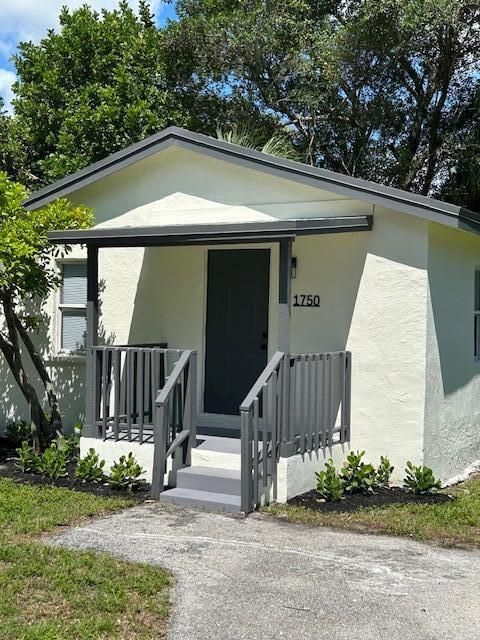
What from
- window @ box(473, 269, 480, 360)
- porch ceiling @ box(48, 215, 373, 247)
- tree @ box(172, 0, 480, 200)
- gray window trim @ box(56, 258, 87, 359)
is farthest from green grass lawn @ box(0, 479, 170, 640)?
tree @ box(172, 0, 480, 200)

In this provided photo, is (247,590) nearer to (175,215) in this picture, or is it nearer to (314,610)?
(314,610)

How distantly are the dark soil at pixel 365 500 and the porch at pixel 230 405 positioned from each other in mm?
339

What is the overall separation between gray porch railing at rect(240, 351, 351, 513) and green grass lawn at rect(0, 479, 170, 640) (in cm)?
199

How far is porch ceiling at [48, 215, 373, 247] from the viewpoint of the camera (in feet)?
24.5

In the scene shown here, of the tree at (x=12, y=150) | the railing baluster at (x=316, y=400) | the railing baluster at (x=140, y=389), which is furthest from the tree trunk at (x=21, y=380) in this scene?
the tree at (x=12, y=150)

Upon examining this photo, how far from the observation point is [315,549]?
5.93m

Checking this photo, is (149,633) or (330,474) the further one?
(330,474)

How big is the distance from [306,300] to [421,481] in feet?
7.98

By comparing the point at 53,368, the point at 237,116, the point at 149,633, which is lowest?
the point at 149,633

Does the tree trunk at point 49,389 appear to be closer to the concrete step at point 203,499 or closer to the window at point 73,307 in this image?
the window at point 73,307

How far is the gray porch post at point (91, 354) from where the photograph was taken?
847 cm

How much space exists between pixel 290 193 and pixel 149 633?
5.59 metres

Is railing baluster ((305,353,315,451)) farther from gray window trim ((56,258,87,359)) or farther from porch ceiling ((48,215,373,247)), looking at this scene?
gray window trim ((56,258,87,359))

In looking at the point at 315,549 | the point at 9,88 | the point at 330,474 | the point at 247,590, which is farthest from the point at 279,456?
the point at 9,88
